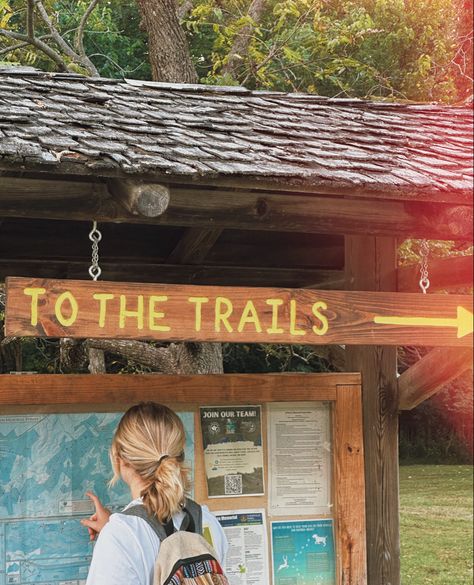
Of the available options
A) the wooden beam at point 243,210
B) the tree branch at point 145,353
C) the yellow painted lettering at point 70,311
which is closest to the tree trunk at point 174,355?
the tree branch at point 145,353

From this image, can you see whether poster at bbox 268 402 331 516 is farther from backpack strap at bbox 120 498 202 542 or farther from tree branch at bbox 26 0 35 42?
tree branch at bbox 26 0 35 42

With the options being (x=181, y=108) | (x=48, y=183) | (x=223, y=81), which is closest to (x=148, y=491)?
(x=48, y=183)

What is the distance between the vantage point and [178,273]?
5.52 metres

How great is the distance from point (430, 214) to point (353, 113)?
1173mm

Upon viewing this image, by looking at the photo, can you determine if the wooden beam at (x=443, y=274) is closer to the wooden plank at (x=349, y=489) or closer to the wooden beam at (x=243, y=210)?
the wooden beam at (x=243, y=210)

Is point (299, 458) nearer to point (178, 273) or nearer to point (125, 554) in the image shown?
point (178, 273)

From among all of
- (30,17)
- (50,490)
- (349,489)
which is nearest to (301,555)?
(349,489)

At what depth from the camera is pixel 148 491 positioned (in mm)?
3137

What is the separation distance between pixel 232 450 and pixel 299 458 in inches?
13.1

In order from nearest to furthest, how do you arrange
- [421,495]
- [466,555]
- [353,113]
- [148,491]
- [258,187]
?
[148,491], [258,187], [353,113], [466,555], [421,495]

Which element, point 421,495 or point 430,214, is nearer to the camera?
point 430,214

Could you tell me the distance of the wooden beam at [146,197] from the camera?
3.62 m

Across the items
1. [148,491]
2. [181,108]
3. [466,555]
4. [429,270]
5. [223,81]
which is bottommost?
[466,555]

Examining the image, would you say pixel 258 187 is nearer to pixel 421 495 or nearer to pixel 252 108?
pixel 252 108
